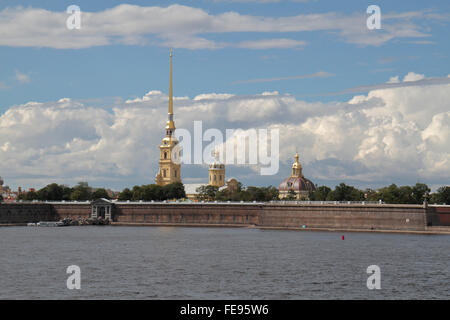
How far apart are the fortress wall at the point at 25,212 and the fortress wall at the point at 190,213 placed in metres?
12.6

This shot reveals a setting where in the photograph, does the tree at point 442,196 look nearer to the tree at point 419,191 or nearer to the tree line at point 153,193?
the tree at point 419,191

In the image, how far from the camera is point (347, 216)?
96.2 metres

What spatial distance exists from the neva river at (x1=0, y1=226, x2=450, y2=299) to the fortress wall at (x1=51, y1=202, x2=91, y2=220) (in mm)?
44836

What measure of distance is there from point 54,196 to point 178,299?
365 ft

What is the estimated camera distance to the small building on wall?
123188mm

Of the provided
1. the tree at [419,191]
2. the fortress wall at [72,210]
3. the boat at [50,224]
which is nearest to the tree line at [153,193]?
the fortress wall at [72,210]

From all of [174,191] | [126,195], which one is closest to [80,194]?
[126,195]

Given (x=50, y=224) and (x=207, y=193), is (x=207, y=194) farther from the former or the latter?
(x=50, y=224)

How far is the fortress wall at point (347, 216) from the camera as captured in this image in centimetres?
9094

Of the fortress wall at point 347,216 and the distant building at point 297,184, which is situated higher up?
the distant building at point 297,184
